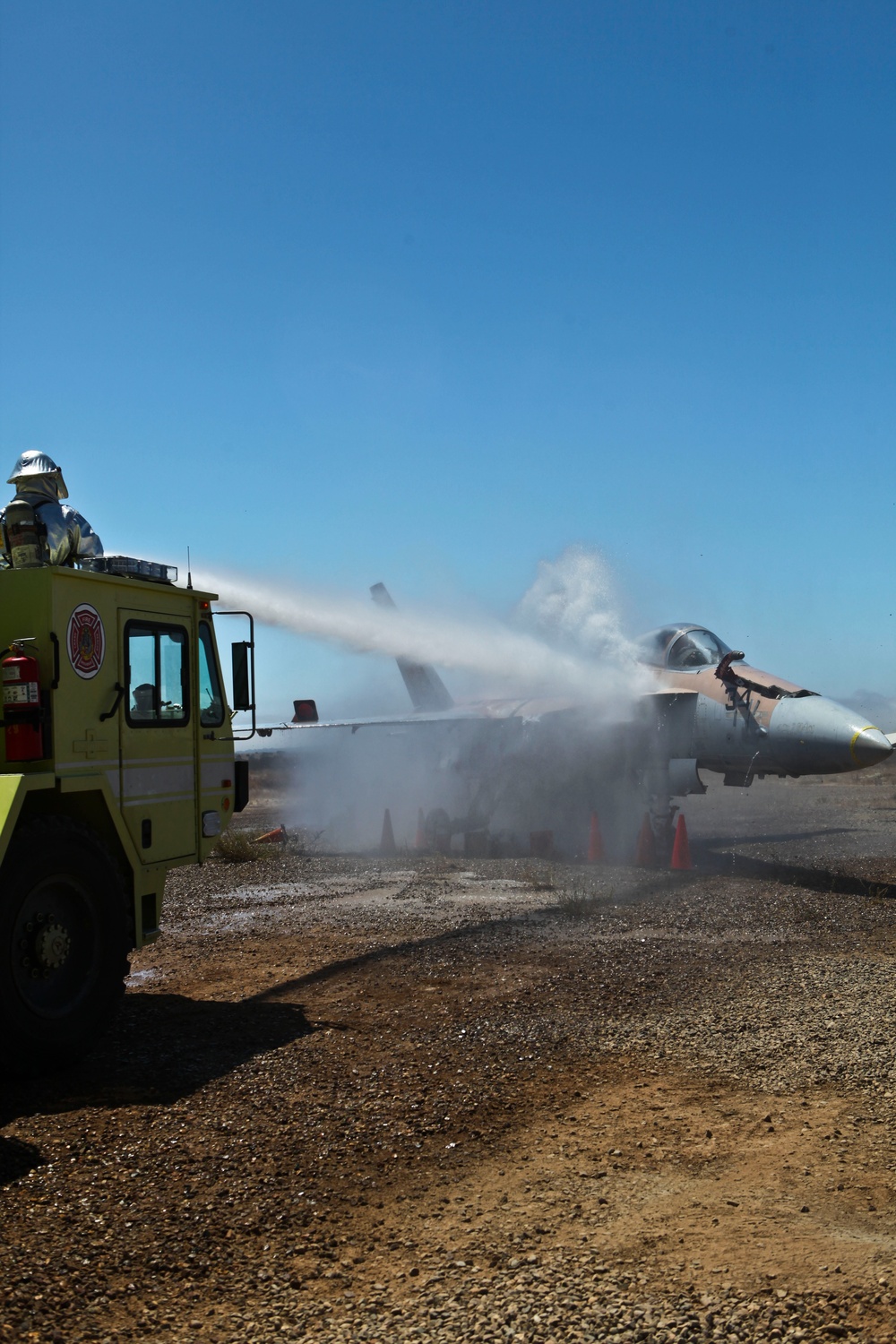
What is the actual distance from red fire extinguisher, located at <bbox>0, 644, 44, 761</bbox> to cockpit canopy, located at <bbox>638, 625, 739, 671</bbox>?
12579 millimetres

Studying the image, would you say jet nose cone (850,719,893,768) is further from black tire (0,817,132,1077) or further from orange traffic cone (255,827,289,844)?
orange traffic cone (255,827,289,844)

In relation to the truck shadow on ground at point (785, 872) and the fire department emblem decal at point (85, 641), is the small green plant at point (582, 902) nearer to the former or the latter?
the truck shadow on ground at point (785, 872)

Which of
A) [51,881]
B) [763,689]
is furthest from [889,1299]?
[763,689]

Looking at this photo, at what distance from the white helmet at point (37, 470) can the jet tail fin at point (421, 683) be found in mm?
17844

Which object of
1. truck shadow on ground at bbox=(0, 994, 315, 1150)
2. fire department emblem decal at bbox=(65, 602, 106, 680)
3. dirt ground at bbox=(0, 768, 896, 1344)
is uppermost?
fire department emblem decal at bbox=(65, 602, 106, 680)

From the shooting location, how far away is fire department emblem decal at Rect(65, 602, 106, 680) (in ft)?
21.8

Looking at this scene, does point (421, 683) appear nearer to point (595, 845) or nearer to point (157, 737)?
point (595, 845)

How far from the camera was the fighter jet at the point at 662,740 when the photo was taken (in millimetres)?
14633

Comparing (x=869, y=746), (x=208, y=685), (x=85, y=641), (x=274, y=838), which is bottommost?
(x=274, y=838)

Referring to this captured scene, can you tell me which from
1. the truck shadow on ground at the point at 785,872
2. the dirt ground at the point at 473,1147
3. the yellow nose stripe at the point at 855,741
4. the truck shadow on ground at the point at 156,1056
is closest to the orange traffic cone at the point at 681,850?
the truck shadow on ground at the point at 785,872

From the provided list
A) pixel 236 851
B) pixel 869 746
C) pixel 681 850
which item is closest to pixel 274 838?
pixel 236 851

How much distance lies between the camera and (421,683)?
2614 cm

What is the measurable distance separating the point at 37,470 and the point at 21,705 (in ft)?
7.25

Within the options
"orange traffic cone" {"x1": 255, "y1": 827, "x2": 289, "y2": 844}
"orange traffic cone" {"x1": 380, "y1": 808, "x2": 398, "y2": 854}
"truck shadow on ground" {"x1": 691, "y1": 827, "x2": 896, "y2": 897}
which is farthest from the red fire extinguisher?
"orange traffic cone" {"x1": 255, "y1": 827, "x2": 289, "y2": 844}
